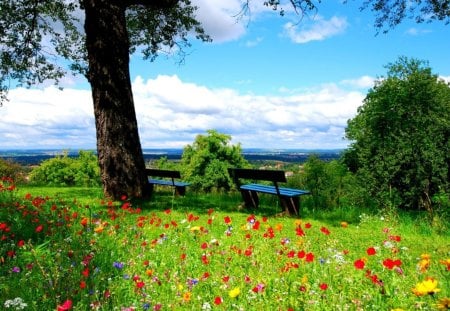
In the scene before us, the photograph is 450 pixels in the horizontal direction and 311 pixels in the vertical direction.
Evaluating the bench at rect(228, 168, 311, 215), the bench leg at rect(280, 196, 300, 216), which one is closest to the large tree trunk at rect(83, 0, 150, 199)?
the bench at rect(228, 168, 311, 215)

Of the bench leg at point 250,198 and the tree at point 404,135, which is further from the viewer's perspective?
the tree at point 404,135

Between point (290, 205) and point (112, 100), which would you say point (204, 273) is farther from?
point (112, 100)

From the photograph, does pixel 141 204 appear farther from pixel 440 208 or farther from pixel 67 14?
pixel 67 14

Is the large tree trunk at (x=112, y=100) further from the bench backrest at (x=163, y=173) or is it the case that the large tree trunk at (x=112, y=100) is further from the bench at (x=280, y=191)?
the bench at (x=280, y=191)

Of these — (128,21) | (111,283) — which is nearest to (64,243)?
(111,283)

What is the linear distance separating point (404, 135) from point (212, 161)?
19642 mm

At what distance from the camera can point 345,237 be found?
8453 mm

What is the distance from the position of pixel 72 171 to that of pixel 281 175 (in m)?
40.9

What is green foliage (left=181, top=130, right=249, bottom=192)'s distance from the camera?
34875 mm

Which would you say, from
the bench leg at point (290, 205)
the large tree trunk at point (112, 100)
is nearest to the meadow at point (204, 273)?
the bench leg at point (290, 205)

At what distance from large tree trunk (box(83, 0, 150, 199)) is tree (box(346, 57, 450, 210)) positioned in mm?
10265

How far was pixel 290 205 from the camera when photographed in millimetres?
11180

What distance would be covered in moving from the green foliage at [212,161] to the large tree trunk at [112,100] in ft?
72.5

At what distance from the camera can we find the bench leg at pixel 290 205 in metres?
11.1
